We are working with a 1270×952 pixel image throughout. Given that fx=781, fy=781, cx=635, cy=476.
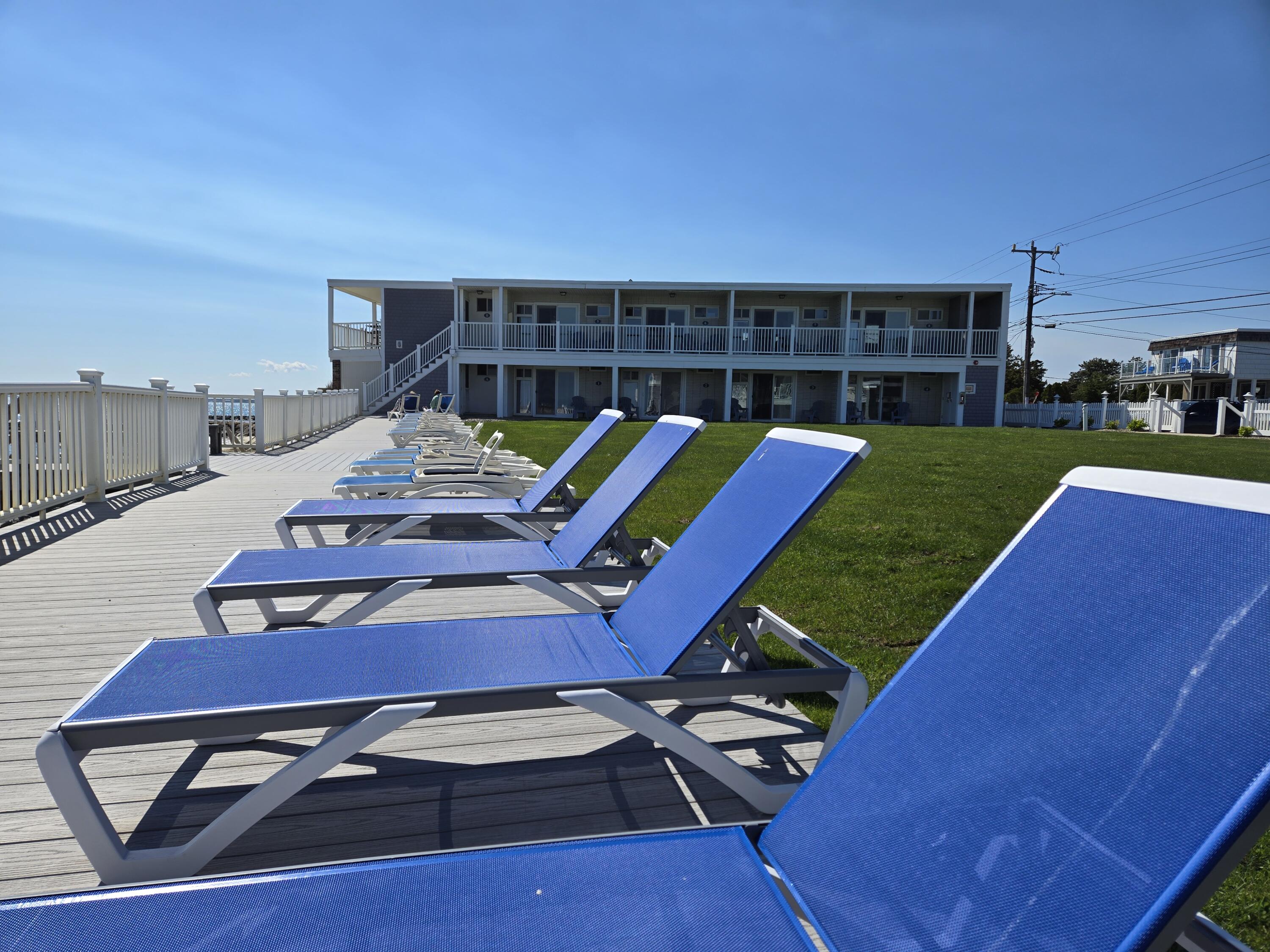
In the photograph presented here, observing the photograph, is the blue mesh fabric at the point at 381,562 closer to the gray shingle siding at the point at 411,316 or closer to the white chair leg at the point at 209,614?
the white chair leg at the point at 209,614

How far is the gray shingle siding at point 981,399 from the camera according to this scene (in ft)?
97.8

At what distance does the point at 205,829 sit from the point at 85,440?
7740mm

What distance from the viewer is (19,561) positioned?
17.6 feet

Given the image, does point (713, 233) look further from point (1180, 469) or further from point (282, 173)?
point (1180, 469)

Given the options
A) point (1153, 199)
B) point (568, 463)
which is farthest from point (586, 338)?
point (1153, 199)

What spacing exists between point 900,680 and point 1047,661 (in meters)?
0.33

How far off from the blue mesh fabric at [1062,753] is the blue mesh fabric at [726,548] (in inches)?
30.1

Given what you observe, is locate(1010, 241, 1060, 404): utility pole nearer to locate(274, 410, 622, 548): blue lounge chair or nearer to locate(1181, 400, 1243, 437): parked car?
locate(1181, 400, 1243, 437): parked car

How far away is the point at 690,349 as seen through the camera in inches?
1125

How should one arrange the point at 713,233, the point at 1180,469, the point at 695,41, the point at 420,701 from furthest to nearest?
the point at 713,233, the point at 695,41, the point at 1180,469, the point at 420,701

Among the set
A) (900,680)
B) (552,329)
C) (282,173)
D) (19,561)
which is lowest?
(19,561)

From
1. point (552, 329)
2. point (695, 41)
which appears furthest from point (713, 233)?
point (695, 41)

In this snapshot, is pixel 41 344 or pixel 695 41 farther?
pixel 41 344

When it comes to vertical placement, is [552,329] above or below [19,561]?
above
